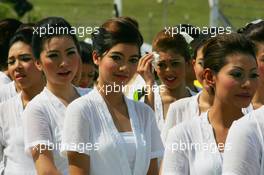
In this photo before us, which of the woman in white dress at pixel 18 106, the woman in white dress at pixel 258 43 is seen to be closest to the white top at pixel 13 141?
the woman in white dress at pixel 18 106

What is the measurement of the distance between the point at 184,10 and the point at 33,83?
29.0 metres

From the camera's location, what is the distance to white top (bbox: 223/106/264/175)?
478 cm

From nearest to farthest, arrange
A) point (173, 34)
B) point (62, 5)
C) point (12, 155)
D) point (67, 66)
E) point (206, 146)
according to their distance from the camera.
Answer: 1. point (206, 146)
2. point (67, 66)
3. point (12, 155)
4. point (173, 34)
5. point (62, 5)

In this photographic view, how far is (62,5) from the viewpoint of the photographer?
3488 centimetres

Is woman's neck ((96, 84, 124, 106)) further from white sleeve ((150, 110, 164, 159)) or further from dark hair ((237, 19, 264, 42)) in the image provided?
dark hair ((237, 19, 264, 42))

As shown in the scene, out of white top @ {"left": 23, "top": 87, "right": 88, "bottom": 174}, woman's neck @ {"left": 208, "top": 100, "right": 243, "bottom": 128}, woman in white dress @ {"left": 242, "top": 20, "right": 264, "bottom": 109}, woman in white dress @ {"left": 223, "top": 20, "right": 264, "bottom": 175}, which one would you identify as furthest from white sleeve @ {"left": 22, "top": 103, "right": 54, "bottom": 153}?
woman in white dress @ {"left": 223, "top": 20, "right": 264, "bottom": 175}

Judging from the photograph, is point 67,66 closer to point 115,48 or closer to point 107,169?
point 115,48

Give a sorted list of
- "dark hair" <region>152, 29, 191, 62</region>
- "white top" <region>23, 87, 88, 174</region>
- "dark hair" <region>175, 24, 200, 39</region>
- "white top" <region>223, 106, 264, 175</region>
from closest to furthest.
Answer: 1. "white top" <region>223, 106, 264, 175</region>
2. "white top" <region>23, 87, 88, 174</region>
3. "dark hair" <region>152, 29, 191, 62</region>
4. "dark hair" <region>175, 24, 200, 39</region>

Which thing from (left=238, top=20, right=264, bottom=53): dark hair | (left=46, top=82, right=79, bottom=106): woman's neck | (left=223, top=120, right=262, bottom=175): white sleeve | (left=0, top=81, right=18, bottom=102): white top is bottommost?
(left=223, top=120, right=262, bottom=175): white sleeve

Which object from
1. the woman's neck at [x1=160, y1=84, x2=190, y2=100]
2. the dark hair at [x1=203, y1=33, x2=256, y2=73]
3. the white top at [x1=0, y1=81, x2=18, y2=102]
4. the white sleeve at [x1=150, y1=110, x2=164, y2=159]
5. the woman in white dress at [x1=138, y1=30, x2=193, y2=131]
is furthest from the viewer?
the white top at [x1=0, y1=81, x2=18, y2=102]

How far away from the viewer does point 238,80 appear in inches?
218

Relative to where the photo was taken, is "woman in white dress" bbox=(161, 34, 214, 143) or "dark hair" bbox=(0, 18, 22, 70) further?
"dark hair" bbox=(0, 18, 22, 70)

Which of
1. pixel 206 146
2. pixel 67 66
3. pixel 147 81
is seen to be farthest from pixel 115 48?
pixel 147 81

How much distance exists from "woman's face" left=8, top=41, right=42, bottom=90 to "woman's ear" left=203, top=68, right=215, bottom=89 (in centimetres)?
199
